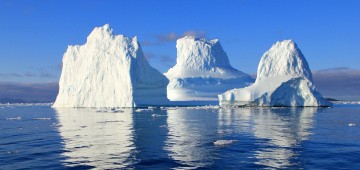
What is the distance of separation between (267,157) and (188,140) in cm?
602

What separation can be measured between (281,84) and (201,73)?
53.8 m

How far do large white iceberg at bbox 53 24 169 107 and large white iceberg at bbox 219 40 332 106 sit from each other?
46.9 ft

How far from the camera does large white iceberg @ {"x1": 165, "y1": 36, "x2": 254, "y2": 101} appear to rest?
351 ft

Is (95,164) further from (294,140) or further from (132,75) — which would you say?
(132,75)

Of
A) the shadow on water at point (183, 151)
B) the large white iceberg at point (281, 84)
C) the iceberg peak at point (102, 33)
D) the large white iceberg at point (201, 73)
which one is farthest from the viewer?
the large white iceberg at point (201, 73)

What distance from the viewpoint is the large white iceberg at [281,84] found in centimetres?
6288

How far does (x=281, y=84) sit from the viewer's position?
61.9m

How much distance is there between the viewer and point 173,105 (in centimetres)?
7612

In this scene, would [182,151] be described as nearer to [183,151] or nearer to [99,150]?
[183,151]

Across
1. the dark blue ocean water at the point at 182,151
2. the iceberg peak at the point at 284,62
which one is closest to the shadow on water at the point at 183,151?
the dark blue ocean water at the point at 182,151

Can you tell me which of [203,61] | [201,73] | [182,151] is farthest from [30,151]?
[203,61]

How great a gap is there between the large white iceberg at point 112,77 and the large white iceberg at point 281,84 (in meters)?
14.3

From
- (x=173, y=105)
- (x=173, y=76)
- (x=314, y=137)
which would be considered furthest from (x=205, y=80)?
(x=314, y=137)

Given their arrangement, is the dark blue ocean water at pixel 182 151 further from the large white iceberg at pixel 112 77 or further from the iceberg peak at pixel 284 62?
the large white iceberg at pixel 112 77
